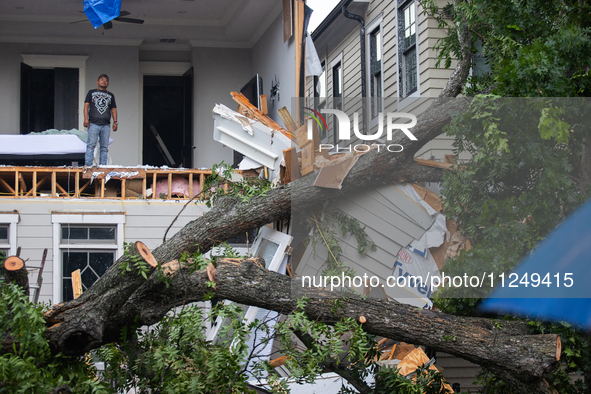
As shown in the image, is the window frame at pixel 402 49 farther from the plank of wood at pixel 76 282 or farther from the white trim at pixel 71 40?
the plank of wood at pixel 76 282

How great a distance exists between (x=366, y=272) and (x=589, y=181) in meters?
2.90

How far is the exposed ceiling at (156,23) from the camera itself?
10961 millimetres

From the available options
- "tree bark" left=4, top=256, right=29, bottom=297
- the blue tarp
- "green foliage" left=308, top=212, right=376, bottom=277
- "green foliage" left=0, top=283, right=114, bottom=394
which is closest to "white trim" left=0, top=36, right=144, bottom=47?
the blue tarp

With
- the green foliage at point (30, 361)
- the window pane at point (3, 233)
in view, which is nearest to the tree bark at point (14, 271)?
the green foliage at point (30, 361)

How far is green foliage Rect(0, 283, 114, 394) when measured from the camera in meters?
4.38

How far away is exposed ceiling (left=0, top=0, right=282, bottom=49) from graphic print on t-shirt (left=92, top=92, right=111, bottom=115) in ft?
7.51

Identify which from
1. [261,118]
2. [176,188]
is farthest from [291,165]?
[176,188]

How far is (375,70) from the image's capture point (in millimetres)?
11602

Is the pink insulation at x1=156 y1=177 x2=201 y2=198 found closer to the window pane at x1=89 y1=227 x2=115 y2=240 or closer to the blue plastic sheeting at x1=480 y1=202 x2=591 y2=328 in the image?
the window pane at x1=89 y1=227 x2=115 y2=240

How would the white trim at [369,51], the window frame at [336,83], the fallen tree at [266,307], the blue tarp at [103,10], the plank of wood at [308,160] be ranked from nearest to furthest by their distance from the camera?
the fallen tree at [266,307], the plank of wood at [308,160], the blue tarp at [103,10], the white trim at [369,51], the window frame at [336,83]

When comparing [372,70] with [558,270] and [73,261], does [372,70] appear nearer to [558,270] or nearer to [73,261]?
[73,261]

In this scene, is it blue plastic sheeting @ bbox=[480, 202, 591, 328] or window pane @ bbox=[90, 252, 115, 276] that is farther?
window pane @ bbox=[90, 252, 115, 276]

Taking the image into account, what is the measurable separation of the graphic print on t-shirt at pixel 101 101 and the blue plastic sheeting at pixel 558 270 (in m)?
6.87

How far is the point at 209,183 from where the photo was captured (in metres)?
7.72
